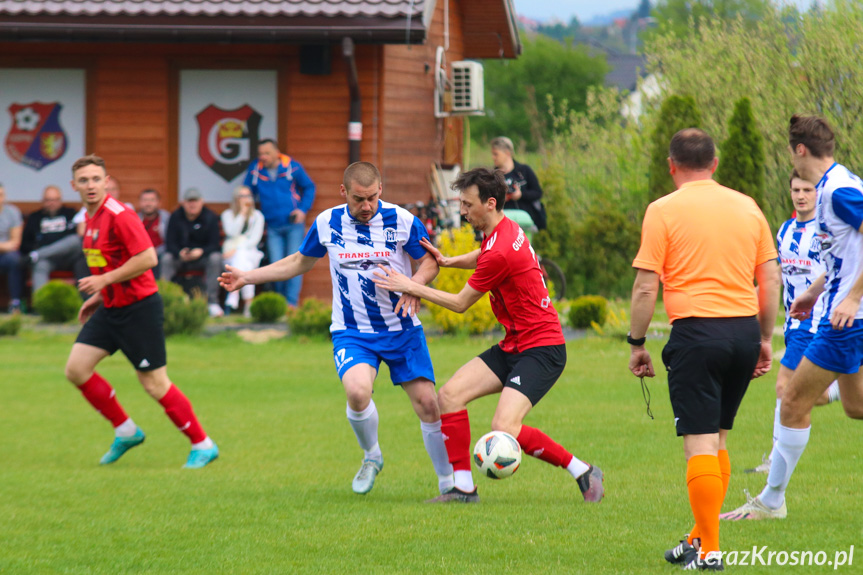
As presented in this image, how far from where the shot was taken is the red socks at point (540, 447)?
661 centimetres

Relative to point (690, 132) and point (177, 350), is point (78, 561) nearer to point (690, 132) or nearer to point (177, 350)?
point (690, 132)

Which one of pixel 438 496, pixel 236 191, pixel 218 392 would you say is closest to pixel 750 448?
pixel 438 496

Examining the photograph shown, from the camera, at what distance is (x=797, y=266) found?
7.39 meters

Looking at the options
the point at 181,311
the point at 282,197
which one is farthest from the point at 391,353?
the point at 282,197

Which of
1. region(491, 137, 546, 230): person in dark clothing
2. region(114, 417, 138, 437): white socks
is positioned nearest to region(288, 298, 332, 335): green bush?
region(491, 137, 546, 230): person in dark clothing

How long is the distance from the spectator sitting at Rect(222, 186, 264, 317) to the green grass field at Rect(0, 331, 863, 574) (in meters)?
3.77

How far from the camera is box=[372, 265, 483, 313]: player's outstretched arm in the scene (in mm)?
6449

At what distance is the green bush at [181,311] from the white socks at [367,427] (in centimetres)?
778

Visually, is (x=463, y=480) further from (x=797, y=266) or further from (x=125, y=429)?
(x=125, y=429)

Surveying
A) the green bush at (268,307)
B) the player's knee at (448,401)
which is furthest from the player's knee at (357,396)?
the green bush at (268,307)

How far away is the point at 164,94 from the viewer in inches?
666

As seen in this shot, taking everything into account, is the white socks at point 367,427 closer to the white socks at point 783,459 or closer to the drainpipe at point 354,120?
the white socks at point 783,459

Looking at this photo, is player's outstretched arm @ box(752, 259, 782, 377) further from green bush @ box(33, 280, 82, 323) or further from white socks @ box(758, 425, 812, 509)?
green bush @ box(33, 280, 82, 323)

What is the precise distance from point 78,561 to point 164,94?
1251cm
